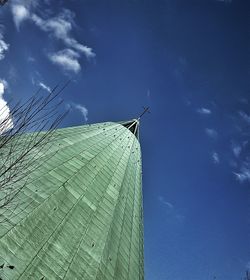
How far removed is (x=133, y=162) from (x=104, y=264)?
89.2ft

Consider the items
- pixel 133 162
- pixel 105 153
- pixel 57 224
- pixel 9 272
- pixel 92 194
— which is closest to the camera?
pixel 9 272

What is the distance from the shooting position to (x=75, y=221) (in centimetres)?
2359

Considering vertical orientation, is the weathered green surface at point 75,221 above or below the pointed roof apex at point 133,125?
below

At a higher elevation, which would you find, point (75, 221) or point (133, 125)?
point (133, 125)

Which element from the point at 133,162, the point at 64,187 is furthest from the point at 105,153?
the point at 64,187

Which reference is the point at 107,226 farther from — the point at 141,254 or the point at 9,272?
the point at 9,272

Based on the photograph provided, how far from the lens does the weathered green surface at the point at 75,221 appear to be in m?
17.8

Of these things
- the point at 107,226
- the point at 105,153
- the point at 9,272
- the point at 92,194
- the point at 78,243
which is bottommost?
the point at 9,272

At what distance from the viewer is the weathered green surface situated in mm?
17844

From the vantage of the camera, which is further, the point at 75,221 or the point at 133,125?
the point at 133,125

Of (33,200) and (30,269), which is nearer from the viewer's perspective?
(30,269)

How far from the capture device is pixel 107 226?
86.9 ft

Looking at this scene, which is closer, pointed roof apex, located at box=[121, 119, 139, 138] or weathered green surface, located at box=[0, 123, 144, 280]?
weathered green surface, located at box=[0, 123, 144, 280]

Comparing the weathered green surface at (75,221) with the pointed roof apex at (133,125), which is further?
the pointed roof apex at (133,125)
